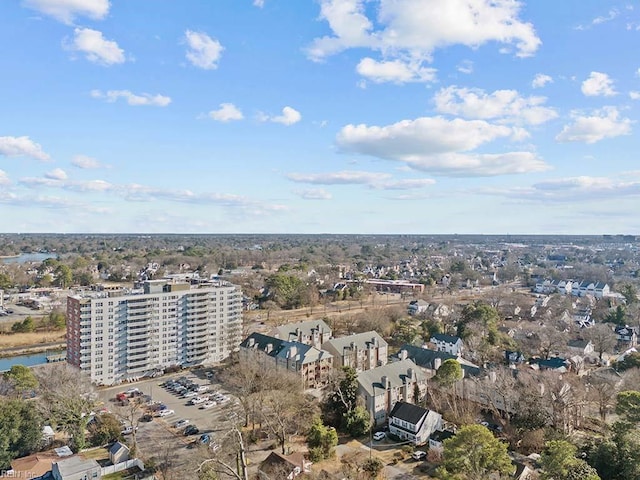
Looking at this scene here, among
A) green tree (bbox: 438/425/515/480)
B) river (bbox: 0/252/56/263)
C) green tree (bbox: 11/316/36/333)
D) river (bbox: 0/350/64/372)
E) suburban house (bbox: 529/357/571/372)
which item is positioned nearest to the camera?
green tree (bbox: 438/425/515/480)

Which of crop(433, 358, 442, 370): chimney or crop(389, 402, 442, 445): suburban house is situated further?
crop(433, 358, 442, 370): chimney

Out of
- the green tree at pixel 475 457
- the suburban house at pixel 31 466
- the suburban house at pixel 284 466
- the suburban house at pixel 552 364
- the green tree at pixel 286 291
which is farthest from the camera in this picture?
the green tree at pixel 286 291

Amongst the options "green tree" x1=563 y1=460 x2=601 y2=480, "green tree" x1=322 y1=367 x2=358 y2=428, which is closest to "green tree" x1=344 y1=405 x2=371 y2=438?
"green tree" x1=322 y1=367 x2=358 y2=428

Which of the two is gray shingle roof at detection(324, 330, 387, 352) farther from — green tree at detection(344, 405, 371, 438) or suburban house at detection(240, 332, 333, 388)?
green tree at detection(344, 405, 371, 438)

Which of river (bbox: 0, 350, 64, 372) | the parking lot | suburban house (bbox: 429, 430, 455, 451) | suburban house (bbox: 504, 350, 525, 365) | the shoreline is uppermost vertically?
suburban house (bbox: 504, 350, 525, 365)

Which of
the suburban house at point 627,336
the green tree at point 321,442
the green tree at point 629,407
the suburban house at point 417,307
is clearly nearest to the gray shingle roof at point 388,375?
the green tree at point 321,442

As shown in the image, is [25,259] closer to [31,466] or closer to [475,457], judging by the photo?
[31,466]

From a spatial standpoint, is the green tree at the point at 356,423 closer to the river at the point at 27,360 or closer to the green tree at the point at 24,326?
the river at the point at 27,360
